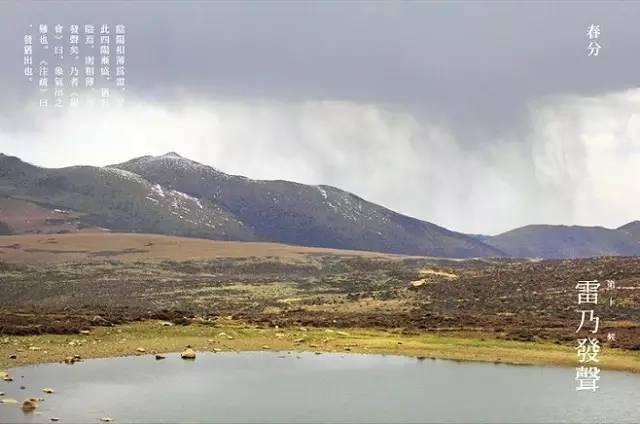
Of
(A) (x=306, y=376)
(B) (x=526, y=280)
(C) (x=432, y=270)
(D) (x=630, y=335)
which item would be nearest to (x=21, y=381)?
(A) (x=306, y=376)

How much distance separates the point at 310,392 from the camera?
102 ft

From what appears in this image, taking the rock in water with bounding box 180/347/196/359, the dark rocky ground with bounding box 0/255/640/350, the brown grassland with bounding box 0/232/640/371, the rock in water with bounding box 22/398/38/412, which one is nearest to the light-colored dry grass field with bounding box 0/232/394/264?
the brown grassland with bounding box 0/232/640/371

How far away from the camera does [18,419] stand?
2442 centimetres

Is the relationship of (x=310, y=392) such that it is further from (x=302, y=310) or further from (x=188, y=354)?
(x=302, y=310)

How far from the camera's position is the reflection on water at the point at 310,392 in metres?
27.1

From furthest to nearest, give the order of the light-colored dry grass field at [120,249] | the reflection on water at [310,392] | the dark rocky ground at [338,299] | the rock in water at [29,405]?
the light-colored dry grass field at [120,249], the dark rocky ground at [338,299], the reflection on water at [310,392], the rock in water at [29,405]

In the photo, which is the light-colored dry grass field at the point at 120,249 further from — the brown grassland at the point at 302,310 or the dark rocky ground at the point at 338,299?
the dark rocky ground at the point at 338,299

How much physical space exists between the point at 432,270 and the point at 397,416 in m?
73.8

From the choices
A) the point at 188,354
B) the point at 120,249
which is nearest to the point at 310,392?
the point at 188,354

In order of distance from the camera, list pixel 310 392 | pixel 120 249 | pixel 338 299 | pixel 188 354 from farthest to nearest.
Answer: pixel 120 249 → pixel 338 299 → pixel 188 354 → pixel 310 392

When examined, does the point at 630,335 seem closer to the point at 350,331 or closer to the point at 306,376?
the point at 350,331

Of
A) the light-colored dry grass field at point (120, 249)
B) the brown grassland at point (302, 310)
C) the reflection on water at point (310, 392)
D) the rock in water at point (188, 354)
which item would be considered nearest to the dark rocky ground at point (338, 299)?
the brown grassland at point (302, 310)

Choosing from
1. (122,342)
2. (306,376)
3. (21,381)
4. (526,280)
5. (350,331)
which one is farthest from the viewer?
(526,280)

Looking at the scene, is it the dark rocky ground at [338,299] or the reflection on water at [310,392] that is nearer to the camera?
the reflection on water at [310,392]
